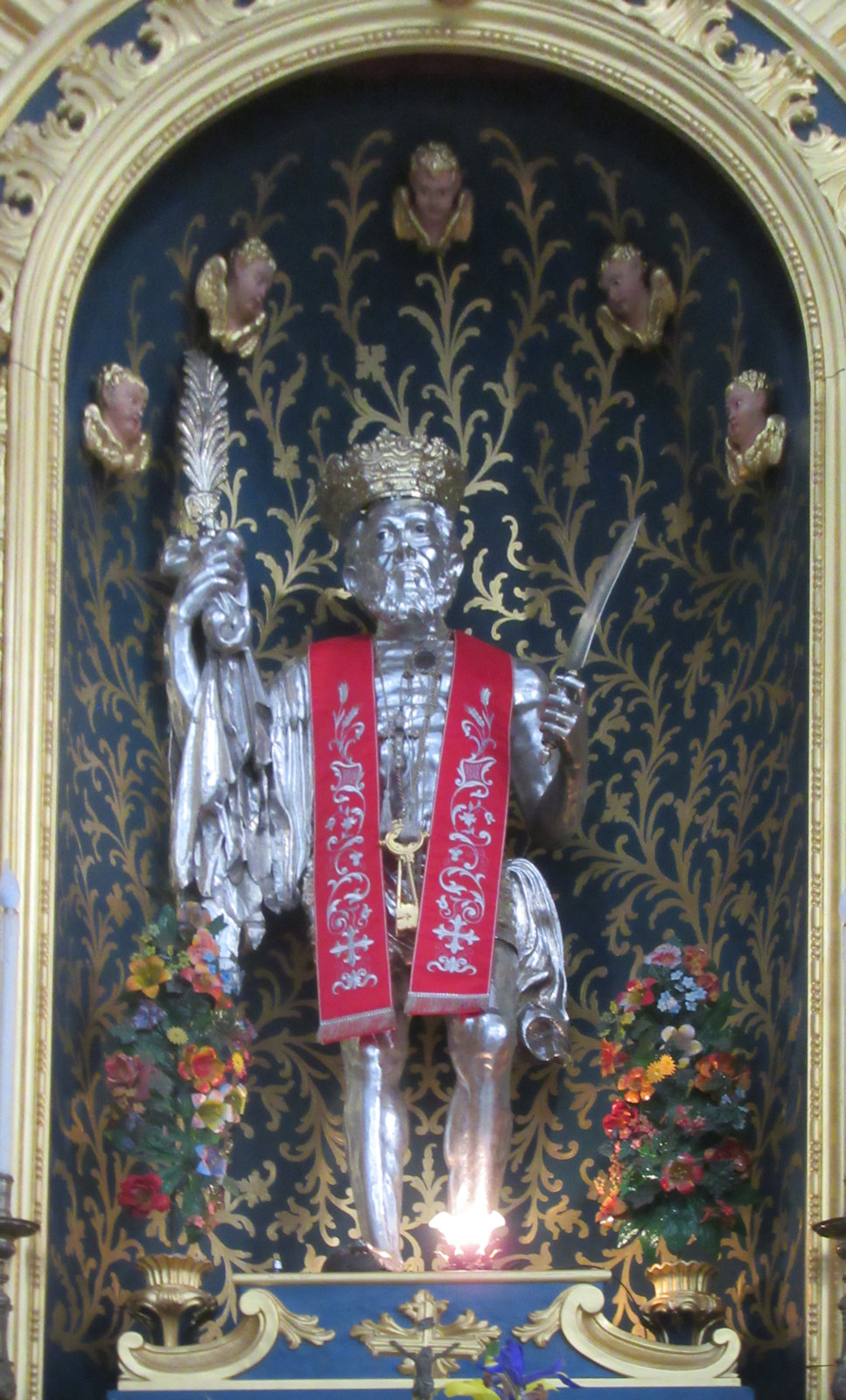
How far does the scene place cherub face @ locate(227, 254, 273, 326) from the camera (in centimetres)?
615

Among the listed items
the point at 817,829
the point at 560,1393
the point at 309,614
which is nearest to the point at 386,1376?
the point at 560,1393

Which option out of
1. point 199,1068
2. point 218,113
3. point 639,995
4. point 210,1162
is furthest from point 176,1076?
point 218,113

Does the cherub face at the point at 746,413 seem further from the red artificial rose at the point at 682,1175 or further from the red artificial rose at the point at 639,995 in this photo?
the red artificial rose at the point at 682,1175

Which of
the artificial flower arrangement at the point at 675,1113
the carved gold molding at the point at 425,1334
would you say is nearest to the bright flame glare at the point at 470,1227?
the artificial flower arrangement at the point at 675,1113

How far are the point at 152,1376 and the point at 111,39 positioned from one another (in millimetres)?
2870

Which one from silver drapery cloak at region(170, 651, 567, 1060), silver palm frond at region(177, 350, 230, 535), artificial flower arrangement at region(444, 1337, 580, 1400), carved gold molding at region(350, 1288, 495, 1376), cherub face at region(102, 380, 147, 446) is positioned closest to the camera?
artificial flower arrangement at region(444, 1337, 580, 1400)

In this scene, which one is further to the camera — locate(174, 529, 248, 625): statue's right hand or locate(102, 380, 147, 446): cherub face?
locate(102, 380, 147, 446): cherub face

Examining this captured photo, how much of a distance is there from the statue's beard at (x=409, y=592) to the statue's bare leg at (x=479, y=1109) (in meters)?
0.88

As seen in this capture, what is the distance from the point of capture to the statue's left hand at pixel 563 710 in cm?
555

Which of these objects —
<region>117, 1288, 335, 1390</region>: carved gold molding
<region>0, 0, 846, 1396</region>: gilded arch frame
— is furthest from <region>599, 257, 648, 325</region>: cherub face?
<region>117, 1288, 335, 1390</region>: carved gold molding

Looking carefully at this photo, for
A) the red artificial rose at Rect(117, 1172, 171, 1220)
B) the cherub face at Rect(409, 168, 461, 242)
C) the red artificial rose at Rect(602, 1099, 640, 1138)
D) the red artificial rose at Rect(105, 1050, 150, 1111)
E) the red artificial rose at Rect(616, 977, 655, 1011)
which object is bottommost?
the red artificial rose at Rect(117, 1172, 171, 1220)

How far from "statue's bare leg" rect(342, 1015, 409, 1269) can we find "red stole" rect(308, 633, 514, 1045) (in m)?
0.06

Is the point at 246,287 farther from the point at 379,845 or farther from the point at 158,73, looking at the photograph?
the point at 379,845

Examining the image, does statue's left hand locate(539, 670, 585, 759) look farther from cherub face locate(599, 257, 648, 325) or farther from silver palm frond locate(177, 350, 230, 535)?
cherub face locate(599, 257, 648, 325)
